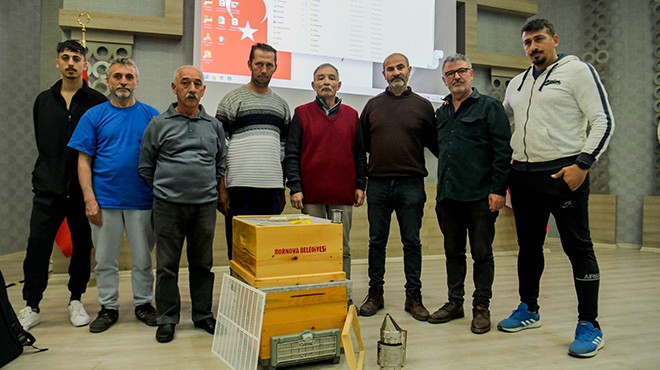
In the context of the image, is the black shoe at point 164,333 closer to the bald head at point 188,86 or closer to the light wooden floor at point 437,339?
the light wooden floor at point 437,339

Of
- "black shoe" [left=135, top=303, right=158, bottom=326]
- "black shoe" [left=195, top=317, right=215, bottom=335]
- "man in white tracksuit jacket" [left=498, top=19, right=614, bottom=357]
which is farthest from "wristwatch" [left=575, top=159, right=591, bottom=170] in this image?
"black shoe" [left=135, top=303, right=158, bottom=326]

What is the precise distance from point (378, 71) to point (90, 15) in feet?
8.56

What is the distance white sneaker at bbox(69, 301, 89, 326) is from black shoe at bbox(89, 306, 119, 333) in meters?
0.06

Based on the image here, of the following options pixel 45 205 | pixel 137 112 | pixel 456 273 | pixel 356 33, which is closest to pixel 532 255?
pixel 456 273

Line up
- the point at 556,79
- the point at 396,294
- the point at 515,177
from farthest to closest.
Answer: the point at 396,294 < the point at 515,177 < the point at 556,79

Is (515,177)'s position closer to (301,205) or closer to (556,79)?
→ (556,79)

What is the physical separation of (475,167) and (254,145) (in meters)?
1.16

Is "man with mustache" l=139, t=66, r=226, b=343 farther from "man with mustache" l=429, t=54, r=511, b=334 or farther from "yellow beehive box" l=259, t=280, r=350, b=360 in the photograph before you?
"man with mustache" l=429, t=54, r=511, b=334

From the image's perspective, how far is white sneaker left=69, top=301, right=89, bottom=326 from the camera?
Answer: 2348 millimetres

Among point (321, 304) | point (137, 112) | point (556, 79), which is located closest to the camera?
point (321, 304)

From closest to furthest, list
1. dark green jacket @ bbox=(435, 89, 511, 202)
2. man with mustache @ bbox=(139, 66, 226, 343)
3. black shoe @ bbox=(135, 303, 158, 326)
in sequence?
man with mustache @ bbox=(139, 66, 226, 343) < dark green jacket @ bbox=(435, 89, 511, 202) < black shoe @ bbox=(135, 303, 158, 326)

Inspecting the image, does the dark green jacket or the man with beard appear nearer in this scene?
the dark green jacket

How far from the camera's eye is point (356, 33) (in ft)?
14.2

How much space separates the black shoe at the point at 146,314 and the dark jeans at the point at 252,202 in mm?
507
